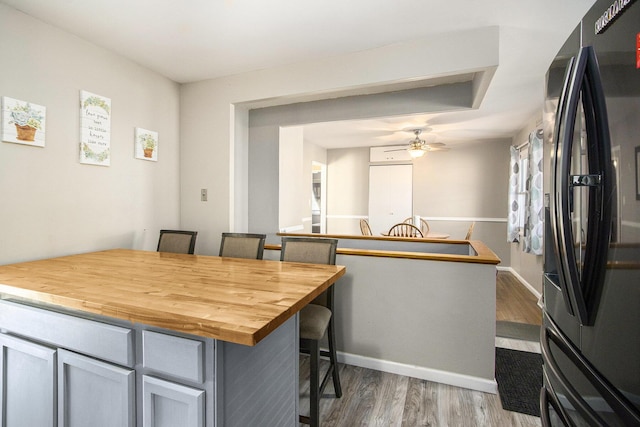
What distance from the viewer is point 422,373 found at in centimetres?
217

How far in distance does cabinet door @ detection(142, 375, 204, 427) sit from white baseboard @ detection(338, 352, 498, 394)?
155 cm

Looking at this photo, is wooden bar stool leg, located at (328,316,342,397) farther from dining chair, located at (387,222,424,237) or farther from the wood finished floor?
dining chair, located at (387,222,424,237)

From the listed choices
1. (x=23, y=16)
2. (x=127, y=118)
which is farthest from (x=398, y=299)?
(x=23, y=16)

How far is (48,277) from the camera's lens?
153 cm

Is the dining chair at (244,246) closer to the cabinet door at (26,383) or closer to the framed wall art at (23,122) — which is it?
the cabinet door at (26,383)

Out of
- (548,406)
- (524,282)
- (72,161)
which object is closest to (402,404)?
(548,406)

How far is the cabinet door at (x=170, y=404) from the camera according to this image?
98 cm

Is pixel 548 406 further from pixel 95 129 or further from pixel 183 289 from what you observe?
pixel 95 129

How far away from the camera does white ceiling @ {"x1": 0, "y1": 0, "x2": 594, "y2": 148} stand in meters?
1.92

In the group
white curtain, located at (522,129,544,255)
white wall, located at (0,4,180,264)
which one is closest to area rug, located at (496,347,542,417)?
white curtain, located at (522,129,544,255)

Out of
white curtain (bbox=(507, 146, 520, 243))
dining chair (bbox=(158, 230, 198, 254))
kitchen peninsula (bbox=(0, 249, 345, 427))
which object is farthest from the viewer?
white curtain (bbox=(507, 146, 520, 243))

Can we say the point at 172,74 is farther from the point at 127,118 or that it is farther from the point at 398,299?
the point at 398,299

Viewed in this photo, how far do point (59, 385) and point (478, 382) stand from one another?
228 cm

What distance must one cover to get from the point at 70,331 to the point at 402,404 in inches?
70.5
